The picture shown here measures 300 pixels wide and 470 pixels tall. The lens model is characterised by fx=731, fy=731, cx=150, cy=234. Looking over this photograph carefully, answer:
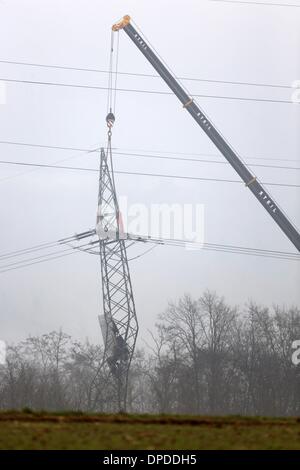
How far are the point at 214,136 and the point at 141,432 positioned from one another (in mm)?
25160

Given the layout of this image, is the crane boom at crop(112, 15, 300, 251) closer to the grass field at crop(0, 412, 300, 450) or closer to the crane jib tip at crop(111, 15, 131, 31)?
the crane jib tip at crop(111, 15, 131, 31)

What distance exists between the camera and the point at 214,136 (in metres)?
35.4

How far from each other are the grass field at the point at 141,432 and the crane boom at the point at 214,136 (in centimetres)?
2043

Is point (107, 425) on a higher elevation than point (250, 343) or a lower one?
lower

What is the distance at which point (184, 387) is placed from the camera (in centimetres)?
4816

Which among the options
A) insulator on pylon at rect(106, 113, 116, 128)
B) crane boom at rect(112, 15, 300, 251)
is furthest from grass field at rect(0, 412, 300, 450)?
insulator on pylon at rect(106, 113, 116, 128)

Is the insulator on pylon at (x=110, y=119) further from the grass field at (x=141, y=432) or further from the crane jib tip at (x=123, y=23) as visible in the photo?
the grass field at (x=141, y=432)

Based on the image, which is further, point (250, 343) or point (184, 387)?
point (250, 343)

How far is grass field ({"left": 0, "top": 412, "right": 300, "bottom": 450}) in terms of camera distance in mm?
10867

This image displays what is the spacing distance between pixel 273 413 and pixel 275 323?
33.6 feet

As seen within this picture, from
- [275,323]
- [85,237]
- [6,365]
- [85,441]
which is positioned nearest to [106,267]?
[85,237]
